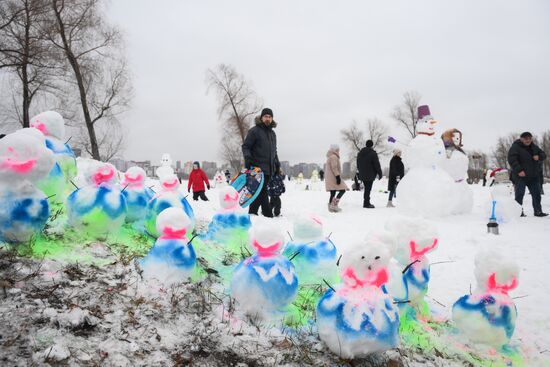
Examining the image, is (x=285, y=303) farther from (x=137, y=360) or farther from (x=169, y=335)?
(x=137, y=360)

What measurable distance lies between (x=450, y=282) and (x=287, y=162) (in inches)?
2217

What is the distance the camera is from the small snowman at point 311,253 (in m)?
3.02

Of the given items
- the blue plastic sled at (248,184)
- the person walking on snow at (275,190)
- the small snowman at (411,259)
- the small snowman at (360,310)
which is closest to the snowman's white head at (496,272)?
the small snowman at (411,259)

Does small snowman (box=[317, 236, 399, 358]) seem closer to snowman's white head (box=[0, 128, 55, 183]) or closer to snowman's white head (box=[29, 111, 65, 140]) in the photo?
snowman's white head (box=[0, 128, 55, 183])

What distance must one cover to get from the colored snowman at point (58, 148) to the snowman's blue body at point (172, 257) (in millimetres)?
1462

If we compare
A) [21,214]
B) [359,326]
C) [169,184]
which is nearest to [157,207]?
[169,184]

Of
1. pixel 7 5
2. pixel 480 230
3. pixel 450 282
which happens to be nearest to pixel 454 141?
pixel 480 230

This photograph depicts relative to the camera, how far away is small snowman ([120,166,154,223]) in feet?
11.7

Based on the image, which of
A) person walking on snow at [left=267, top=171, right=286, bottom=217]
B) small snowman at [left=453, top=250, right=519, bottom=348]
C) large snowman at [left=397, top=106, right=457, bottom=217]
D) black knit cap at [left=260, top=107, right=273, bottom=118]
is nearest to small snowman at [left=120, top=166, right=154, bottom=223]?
small snowman at [left=453, top=250, right=519, bottom=348]

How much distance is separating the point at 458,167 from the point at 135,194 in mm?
7226

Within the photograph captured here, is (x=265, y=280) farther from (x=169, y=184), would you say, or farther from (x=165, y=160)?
(x=165, y=160)

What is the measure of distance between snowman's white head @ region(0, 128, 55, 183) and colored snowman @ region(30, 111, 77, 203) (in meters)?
1.06

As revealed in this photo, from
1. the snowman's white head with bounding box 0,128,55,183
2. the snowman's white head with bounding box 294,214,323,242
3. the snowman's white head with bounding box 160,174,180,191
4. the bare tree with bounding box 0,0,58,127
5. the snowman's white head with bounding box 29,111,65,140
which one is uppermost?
the bare tree with bounding box 0,0,58,127

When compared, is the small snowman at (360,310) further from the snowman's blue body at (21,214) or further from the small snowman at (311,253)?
the snowman's blue body at (21,214)
